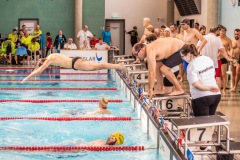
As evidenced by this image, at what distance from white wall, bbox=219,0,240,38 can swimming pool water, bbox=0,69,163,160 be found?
192 inches

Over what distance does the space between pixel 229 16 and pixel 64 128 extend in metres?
9.01

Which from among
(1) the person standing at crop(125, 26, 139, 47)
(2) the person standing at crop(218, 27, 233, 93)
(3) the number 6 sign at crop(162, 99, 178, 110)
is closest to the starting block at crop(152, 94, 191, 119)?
(3) the number 6 sign at crop(162, 99, 178, 110)

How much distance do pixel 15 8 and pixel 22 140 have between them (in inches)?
704

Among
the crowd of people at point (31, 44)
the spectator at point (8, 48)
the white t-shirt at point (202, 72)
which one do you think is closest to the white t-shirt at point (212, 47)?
the white t-shirt at point (202, 72)

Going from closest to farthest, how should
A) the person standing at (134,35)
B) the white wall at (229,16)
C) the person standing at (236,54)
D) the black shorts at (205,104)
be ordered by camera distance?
the black shorts at (205,104)
the person standing at (236,54)
the white wall at (229,16)
the person standing at (134,35)

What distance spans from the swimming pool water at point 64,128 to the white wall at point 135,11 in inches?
517

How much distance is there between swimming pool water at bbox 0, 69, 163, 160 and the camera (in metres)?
6.51

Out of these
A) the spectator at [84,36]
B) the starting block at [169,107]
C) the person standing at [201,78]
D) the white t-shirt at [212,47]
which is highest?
the spectator at [84,36]

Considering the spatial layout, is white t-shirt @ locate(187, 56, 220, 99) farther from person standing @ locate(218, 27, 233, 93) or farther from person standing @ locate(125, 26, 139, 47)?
person standing @ locate(125, 26, 139, 47)

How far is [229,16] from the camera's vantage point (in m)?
16.0

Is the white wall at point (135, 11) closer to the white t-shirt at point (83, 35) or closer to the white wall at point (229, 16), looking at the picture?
the white t-shirt at point (83, 35)

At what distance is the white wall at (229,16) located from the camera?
1527 centimetres

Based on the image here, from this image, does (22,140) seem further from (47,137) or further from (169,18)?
(169,18)

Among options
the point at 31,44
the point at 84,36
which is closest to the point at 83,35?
the point at 84,36
